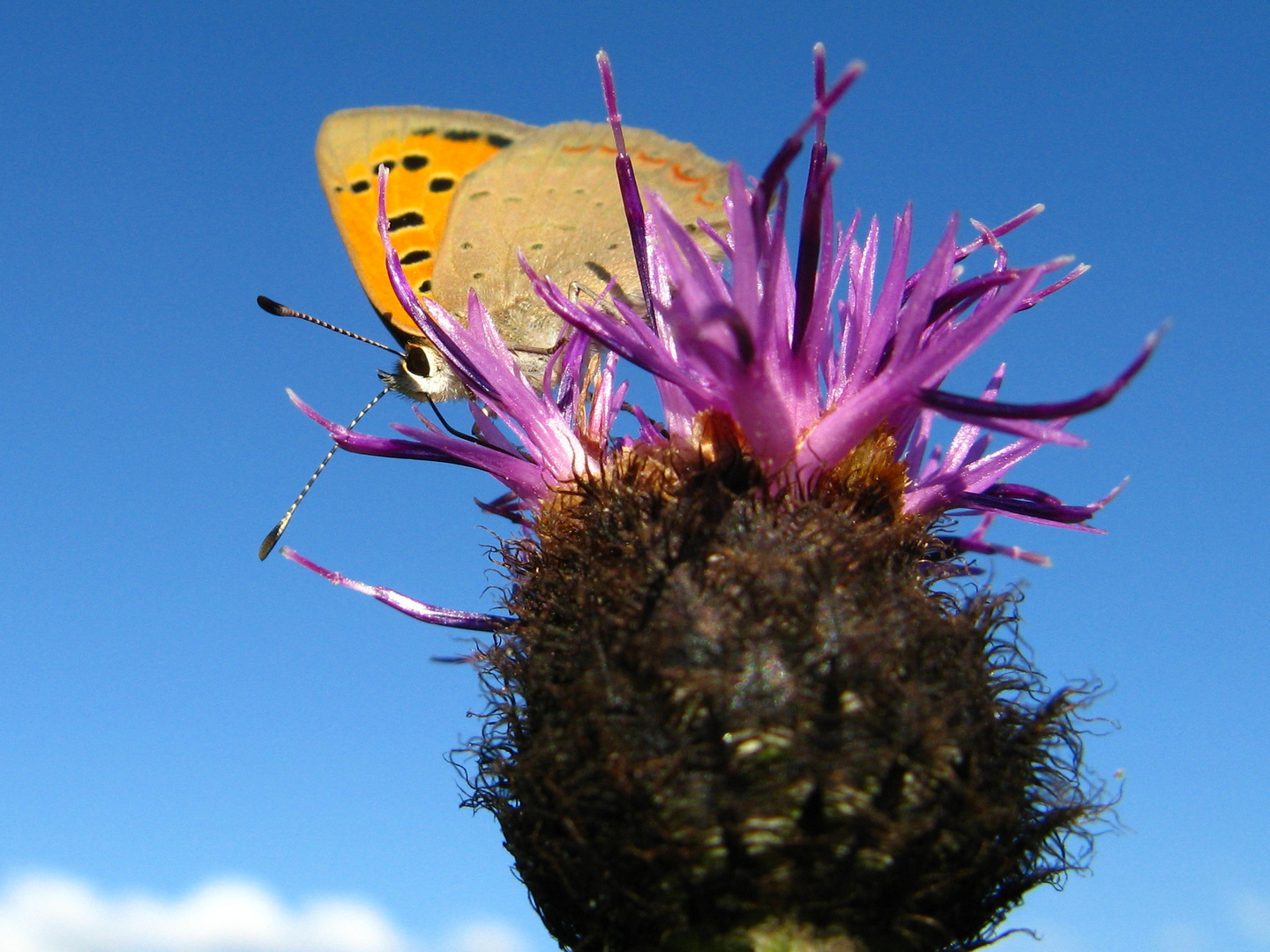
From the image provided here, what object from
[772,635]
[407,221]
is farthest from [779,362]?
[407,221]

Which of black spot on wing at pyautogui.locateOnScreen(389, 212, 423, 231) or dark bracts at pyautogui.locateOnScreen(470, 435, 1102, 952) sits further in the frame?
black spot on wing at pyautogui.locateOnScreen(389, 212, 423, 231)

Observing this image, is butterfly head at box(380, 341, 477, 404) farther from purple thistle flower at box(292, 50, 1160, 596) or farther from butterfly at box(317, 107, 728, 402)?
purple thistle flower at box(292, 50, 1160, 596)

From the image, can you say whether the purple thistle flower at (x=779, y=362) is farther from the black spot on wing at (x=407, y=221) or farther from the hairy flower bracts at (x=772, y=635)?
the black spot on wing at (x=407, y=221)

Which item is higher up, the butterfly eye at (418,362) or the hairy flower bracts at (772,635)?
the butterfly eye at (418,362)

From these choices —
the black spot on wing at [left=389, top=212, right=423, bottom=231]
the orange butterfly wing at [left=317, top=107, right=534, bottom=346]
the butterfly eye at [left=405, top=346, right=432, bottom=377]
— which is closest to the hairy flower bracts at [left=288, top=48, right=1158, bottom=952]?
the butterfly eye at [left=405, top=346, right=432, bottom=377]

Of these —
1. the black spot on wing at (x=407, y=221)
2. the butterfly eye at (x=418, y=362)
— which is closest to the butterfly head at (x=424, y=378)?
the butterfly eye at (x=418, y=362)

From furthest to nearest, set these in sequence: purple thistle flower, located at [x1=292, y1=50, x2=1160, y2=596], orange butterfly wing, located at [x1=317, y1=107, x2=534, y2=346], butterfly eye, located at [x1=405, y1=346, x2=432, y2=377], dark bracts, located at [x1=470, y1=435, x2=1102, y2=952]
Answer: orange butterfly wing, located at [x1=317, y1=107, x2=534, y2=346] < butterfly eye, located at [x1=405, y1=346, x2=432, y2=377] < purple thistle flower, located at [x1=292, y1=50, x2=1160, y2=596] < dark bracts, located at [x1=470, y1=435, x2=1102, y2=952]
